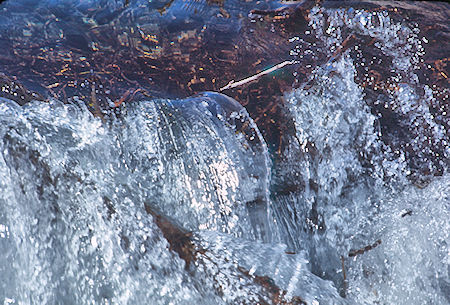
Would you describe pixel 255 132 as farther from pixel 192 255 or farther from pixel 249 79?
pixel 192 255

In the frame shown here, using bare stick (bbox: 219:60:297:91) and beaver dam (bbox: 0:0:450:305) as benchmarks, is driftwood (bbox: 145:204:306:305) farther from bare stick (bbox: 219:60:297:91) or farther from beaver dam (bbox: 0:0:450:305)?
bare stick (bbox: 219:60:297:91)

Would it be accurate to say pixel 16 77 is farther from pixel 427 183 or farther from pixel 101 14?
pixel 427 183

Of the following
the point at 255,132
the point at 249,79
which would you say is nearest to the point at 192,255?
the point at 255,132

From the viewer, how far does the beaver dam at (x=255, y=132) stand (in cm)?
89

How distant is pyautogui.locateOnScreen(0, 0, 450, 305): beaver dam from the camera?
0.89m

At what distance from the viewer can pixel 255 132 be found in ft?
3.35

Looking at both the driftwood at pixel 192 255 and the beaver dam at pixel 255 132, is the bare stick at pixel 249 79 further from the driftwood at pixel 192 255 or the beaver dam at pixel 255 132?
the driftwood at pixel 192 255

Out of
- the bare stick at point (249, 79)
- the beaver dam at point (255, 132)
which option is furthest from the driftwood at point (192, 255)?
the bare stick at point (249, 79)

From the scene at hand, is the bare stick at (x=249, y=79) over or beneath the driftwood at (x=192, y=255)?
over

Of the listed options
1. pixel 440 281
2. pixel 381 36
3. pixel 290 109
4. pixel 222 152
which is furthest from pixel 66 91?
pixel 440 281

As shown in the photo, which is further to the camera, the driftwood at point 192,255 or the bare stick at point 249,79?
the bare stick at point 249,79

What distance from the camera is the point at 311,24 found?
3.57 feet

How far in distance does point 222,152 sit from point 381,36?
492 mm

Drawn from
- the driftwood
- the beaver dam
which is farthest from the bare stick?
the driftwood
